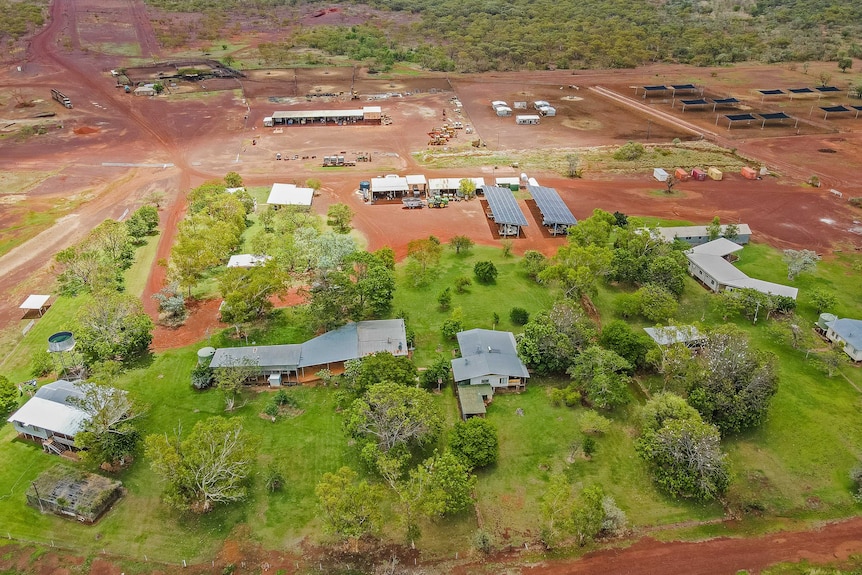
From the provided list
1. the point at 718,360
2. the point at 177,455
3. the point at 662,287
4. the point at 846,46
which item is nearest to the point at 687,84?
the point at 846,46

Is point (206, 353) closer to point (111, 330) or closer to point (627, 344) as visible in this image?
point (111, 330)

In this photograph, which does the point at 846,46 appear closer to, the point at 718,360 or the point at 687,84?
the point at 687,84

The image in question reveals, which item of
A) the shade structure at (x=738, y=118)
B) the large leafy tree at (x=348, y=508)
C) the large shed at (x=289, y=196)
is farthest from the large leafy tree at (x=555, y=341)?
the shade structure at (x=738, y=118)

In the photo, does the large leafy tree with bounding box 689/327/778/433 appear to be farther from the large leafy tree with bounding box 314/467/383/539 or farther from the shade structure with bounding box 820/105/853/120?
the shade structure with bounding box 820/105/853/120

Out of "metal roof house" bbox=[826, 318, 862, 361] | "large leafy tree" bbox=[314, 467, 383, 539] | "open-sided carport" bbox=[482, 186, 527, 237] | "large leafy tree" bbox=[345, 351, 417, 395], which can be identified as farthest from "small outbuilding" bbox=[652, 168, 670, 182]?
"large leafy tree" bbox=[314, 467, 383, 539]

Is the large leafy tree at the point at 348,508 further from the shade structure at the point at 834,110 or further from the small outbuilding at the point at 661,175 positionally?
the shade structure at the point at 834,110

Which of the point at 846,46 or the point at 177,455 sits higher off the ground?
the point at 846,46
